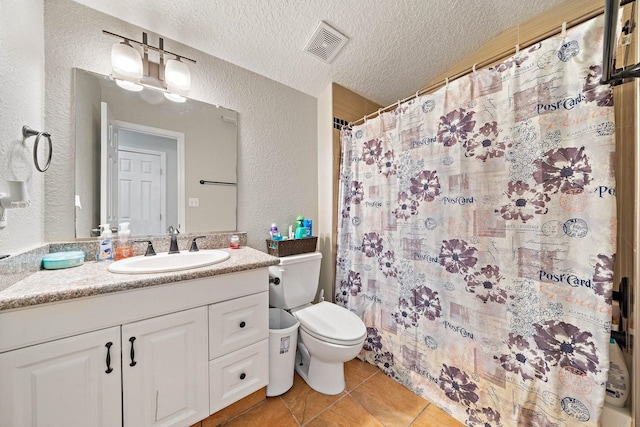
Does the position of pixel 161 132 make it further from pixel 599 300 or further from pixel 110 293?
pixel 599 300

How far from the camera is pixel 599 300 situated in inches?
31.7

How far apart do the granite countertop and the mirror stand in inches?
13.2

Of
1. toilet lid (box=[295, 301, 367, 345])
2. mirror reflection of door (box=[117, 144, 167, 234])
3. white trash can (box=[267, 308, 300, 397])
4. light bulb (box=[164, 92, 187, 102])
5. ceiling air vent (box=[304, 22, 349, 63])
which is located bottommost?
white trash can (box=[267, 308, 300, 397])

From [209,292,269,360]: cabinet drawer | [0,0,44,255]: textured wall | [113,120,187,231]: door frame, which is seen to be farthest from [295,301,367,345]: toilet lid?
[0,0,44,255]: textured wall

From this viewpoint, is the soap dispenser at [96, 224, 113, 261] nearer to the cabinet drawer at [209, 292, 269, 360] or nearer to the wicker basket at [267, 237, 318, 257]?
the cabinet drawer at [209, 292, 269, 360]

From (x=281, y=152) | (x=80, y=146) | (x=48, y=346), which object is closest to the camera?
(x=48, y=346)

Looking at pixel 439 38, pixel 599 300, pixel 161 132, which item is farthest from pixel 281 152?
pixel 599 300

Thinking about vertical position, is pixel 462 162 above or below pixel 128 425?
above

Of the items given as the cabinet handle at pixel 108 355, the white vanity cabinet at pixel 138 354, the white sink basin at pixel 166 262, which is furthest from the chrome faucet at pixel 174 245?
the cabinet handle at pixel 108 355

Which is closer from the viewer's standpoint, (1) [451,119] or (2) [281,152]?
(1) [451,119]

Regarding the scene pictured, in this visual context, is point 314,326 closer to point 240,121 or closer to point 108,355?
point 108,355

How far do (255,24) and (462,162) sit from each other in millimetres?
1472

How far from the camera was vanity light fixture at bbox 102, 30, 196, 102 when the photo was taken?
1197 millimetres

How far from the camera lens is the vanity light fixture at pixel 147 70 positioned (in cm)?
120
